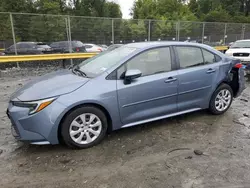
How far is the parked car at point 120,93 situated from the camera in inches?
122

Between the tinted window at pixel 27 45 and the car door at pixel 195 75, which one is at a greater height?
the tinted window at pixel 27 45

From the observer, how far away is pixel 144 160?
3.08 metres

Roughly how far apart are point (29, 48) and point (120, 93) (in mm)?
9346

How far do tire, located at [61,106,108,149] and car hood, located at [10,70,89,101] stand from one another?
357 mm

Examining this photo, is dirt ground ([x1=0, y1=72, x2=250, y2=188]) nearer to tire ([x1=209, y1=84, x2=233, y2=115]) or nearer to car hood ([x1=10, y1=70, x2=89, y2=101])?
tire ([x1=209, y1=84, x2=233, y2=115])

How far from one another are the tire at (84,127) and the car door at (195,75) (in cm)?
155

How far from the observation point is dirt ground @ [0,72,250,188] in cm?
266

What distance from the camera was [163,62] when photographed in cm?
394

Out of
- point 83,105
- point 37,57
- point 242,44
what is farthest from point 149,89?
point 242,44

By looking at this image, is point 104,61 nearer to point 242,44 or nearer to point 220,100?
point 220,100

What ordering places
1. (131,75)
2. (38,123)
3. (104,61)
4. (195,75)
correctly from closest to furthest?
(38,123), (131,75), (104,61), (195,75)

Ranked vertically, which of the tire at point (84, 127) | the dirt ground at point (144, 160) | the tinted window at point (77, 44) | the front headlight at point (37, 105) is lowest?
the dirt ground at point (144, 160)

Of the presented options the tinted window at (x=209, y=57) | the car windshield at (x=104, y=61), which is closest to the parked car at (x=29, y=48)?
the car windshield at (x=104, y=61)

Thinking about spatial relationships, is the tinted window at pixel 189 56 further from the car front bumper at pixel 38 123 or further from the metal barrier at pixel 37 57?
the metal barrier at pixel 37 57
